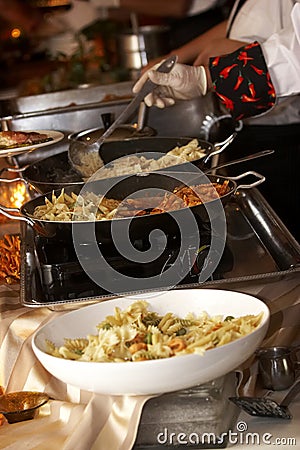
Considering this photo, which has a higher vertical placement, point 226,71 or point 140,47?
point 226,71

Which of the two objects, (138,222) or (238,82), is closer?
(138,222)

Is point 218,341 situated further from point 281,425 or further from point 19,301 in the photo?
point 19,301

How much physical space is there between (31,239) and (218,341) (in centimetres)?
54

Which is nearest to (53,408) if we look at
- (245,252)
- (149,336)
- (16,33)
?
(149,336)

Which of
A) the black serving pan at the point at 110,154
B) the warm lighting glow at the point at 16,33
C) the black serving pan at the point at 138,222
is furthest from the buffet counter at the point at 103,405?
the warm lighting glow at the point at 16,33

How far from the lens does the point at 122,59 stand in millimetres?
3398

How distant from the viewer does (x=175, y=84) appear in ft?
5.92

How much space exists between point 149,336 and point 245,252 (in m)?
0.35

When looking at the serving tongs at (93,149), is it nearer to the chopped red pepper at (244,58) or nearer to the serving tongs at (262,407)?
the chopped red pepper at (244,58)

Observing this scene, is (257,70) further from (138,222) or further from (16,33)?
(16,33)

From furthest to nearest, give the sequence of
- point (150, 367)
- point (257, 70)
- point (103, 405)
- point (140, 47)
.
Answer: point (140, 47) < point (257, 70) < point (103, 405) < point (150, 367)

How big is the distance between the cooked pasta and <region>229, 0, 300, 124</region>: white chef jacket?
0.85m

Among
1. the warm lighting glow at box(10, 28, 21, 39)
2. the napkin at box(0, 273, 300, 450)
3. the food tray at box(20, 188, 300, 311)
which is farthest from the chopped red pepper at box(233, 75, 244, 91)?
the warm lighting glow at box(10, 28, 21, 39)

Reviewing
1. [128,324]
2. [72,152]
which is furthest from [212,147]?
[128,324]
